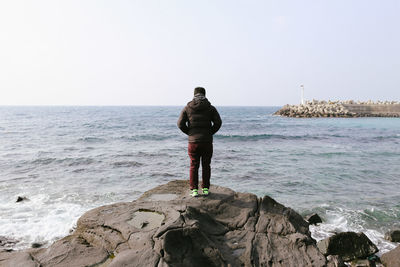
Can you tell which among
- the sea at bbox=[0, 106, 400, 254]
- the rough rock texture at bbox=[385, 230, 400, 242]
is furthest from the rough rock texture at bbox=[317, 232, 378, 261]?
the rough rock texture at bbox=[385, 230, 400, 242]

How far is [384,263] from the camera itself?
525 cm

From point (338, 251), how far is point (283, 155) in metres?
12.3

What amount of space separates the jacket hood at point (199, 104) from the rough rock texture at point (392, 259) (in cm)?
440

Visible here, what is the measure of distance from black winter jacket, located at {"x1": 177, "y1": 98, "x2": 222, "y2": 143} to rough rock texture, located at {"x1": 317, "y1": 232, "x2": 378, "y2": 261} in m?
3.14

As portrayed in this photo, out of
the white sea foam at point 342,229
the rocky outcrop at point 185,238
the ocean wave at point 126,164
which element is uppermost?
the rocky outcrop at point 185,238

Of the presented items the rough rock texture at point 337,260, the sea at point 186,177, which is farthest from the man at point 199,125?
the sea at point 186,177

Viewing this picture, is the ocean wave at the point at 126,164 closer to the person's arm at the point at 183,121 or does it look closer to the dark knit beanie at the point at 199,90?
the person's arm at the point at 183,121

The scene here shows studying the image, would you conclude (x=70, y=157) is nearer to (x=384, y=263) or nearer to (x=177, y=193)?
(x=177, y=193)

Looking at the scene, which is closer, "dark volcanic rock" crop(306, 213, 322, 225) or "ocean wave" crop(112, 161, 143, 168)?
"dark volcanic rock" crop(306, 213, 322, 225)

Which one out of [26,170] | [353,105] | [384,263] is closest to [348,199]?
[384,263]

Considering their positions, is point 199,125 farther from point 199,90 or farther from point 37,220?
point 37,220

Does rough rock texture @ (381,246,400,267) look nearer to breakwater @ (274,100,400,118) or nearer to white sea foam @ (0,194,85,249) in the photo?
white sea foam @ (0,194,85,249)

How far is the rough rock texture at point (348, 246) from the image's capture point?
5.50 metres

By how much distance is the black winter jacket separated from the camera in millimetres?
5203
